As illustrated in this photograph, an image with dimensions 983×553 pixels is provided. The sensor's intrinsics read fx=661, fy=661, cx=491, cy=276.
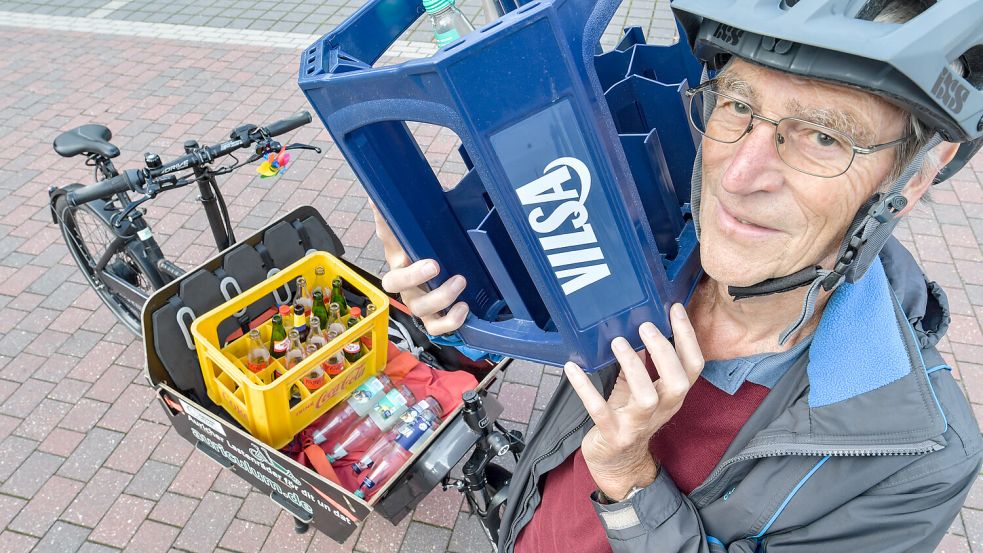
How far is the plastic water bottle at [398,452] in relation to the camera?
2711 millimetres

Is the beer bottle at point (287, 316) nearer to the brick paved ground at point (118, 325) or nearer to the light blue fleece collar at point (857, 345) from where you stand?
the brick paved ground at point (118, 325)

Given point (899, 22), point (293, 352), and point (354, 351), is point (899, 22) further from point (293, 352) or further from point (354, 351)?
point (293, 352)

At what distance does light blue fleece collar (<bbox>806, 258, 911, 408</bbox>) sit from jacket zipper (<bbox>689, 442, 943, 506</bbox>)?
0.10 m

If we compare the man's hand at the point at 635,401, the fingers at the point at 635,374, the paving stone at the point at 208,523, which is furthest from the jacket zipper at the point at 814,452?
the paving stone at the point at 208,523

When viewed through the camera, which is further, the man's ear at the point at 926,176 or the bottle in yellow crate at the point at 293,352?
the bottle in yellow crate at the point at 293,352

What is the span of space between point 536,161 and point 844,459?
879 mm

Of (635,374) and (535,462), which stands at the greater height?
(635,374)

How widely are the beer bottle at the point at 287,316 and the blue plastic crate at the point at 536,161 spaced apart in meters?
1.76

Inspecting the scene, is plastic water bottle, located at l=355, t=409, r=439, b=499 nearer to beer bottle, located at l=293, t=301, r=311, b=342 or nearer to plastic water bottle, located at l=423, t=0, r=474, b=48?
beer bottle, located at l=293, t=301, r=311, b=342

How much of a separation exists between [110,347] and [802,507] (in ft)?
14.3

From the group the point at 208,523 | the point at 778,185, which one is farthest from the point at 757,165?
the point at 208,523

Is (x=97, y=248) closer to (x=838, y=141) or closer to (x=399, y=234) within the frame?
(x=399, y=234)

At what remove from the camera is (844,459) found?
51.8 inches

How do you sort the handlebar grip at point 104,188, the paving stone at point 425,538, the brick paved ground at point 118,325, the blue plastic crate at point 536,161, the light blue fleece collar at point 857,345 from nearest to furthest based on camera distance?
1. the blue plastic crate at point 536,161
2. the light blue fleece collar at point 857,345
3. the handlebar grip at point 104,188
4. the paving stone at point 425,538
5. the brick paved ground at point 118,325
